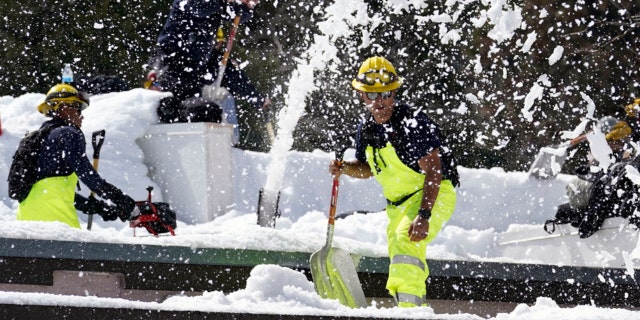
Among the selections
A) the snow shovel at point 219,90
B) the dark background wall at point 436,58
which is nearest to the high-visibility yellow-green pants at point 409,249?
the snow shovel at point 219,90

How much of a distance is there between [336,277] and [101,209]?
2.52m

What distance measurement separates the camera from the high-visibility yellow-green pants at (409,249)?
216 inches

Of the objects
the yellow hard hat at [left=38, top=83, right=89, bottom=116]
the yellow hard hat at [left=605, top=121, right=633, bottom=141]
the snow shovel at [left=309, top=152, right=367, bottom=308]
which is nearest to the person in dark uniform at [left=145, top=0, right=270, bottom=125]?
the yellow hard hat at [left=38, top=83, right=89, bottom=116]

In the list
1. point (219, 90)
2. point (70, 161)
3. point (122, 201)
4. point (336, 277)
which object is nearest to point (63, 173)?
point (70, 161)

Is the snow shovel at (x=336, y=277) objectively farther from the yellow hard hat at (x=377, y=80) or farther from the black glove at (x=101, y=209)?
the black glove at (x=101, y=209)

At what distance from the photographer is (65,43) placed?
18547mm

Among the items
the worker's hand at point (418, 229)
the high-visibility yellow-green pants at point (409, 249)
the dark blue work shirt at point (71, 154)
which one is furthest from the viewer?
the dark blue work shirt at point (71, 154)

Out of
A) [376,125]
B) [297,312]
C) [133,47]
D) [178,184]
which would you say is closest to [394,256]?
[376,125]

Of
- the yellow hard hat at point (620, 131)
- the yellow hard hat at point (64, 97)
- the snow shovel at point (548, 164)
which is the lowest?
the snow shovel at point (548, 164)

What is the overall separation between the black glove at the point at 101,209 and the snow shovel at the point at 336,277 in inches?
82.8

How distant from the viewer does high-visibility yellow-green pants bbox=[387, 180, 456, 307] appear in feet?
18.0

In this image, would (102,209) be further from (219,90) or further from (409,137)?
(219,90)

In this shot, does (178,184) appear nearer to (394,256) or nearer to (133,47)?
(394,256)

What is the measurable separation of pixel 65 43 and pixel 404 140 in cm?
1379
